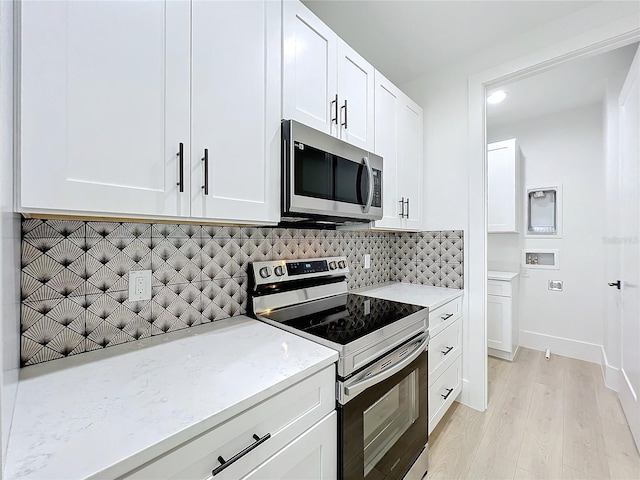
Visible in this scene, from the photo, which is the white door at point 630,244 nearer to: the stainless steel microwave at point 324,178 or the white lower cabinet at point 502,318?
the white lower cabinet at point 502,318

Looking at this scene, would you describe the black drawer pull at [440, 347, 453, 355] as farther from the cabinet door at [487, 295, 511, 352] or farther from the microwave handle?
the cabinet door at [487, 295, 511, 352]

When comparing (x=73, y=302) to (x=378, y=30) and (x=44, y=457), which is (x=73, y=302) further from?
(x=378, y=30)

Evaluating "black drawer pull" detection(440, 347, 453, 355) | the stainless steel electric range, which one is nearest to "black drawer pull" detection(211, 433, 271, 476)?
the stainless steel electric range

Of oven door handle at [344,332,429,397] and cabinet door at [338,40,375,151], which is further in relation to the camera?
cabinet door at [338,40,375,151]

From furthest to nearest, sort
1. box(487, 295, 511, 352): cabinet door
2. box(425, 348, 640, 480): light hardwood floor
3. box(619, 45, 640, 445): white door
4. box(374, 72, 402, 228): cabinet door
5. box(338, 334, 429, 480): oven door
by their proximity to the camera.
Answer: box(487, 295, 511, 352): cabinet door < box(374, 72, 402, 228): cabinet door < box(619, 45, 640, 445): white door < box(425, 348, 640, 480): light hardwood floor < box(338, 334, 429, 480): oven door

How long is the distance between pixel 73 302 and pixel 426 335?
1.55 metres

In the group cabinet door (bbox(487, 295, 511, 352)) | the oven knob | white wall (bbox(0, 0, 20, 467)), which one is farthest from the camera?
cabinet door (bbox(487, 295, 511, 352))

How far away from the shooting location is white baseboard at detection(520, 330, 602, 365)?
3008 millimetres

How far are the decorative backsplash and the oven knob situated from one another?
7 cm

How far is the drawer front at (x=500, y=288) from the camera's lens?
299 centimetres

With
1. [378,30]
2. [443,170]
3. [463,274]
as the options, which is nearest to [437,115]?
[443,170]

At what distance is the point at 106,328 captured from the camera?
1.06 meters

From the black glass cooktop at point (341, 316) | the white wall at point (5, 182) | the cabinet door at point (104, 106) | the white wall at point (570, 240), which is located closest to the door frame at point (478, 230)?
the black glass cooktop at point (341, 316)

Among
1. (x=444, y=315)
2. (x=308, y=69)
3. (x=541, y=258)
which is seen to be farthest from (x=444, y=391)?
(x=541, y=258)
